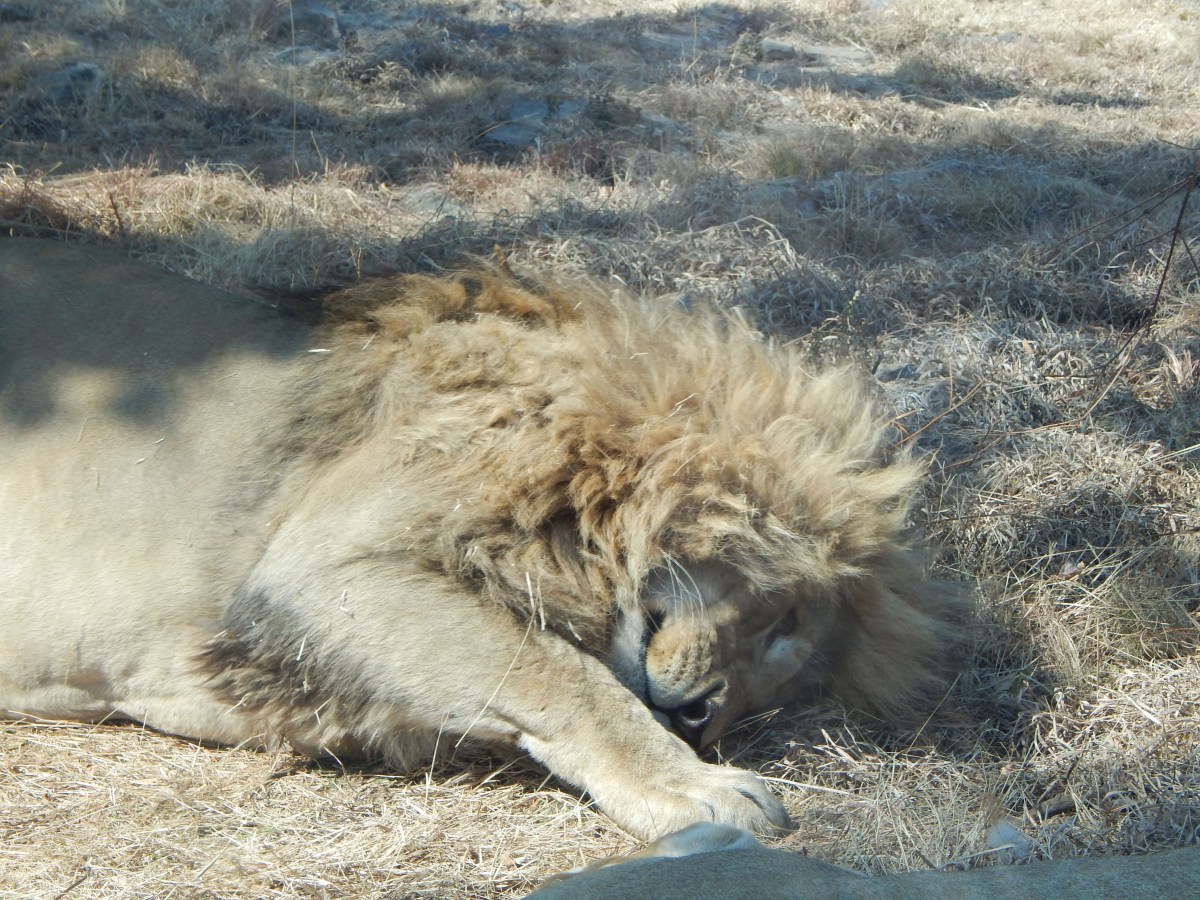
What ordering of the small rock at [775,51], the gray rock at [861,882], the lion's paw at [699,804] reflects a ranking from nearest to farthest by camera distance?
the gray rock at [861,882], the lion's paw at [699,804], the small rock at [775,51]

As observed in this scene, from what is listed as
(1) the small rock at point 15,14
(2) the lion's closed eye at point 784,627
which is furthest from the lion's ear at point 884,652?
(1) the small rock at point 15,14

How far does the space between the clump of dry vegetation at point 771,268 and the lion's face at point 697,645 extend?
0.56 feet

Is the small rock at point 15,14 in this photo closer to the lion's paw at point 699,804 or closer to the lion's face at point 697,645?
the lion's face at point 697,645

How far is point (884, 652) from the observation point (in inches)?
111

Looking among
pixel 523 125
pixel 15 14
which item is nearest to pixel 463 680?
pixel 523 125

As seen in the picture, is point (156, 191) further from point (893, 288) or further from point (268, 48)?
point (268, 48)

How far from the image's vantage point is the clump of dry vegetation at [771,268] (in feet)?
7.97

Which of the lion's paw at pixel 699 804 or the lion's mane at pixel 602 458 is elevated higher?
the lion's mane at pixel 602 458

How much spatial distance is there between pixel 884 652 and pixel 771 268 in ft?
6.63

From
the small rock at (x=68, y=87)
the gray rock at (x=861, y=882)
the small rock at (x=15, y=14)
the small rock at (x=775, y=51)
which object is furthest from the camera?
the small rock at (x=775, y=51)

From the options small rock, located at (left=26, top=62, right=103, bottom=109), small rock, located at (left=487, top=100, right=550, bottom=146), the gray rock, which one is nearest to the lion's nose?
the gray rock

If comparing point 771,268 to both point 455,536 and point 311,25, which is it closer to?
point 455,536

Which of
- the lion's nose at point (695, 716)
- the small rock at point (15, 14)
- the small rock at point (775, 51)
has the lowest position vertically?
the lion's nose at point (695, 716)

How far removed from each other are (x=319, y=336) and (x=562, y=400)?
2.15 ft
